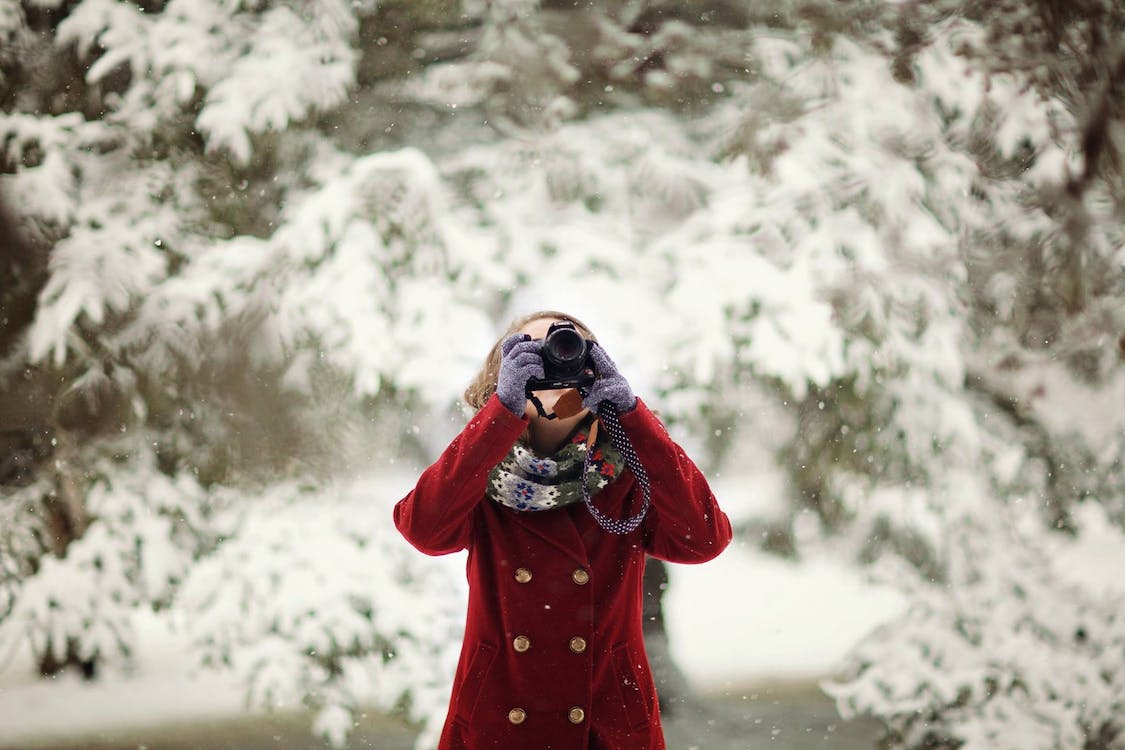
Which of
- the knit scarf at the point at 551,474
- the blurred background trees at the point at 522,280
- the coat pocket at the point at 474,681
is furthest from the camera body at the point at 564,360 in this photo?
the blurred background trees at the point at 522,280

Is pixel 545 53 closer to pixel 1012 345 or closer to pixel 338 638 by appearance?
pixel 1012 345

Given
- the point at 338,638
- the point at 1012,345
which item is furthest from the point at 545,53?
the point at 338,638

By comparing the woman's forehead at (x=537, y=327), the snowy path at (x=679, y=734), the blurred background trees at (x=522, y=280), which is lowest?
the snowy path at (x=679, y=734)

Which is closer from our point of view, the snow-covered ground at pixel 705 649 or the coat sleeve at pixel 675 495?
the coat sleeve at pixel 675 495

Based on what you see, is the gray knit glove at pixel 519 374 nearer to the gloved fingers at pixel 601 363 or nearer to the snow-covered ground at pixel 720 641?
the gloved fingers at pixel 601 363

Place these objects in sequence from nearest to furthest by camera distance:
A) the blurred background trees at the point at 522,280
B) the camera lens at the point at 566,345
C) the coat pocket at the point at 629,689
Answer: the camera lens at the point at 566,345, the coat pocket at the point at 629,689, the blurred background trees at the point at 522,280

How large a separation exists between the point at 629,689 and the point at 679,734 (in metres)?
1.51

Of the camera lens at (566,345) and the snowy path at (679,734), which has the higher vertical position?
the camera lens at (566,345)

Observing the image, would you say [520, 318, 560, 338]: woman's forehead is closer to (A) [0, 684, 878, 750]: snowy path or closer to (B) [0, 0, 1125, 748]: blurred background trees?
(B) [0, 0, 1125, 748]: blurred background trees

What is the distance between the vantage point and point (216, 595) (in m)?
2.57

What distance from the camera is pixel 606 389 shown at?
3.90 feet

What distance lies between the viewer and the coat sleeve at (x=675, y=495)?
3.94ft

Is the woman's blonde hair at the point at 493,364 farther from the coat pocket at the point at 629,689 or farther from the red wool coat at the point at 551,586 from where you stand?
the coat pocket at the point at 629,689

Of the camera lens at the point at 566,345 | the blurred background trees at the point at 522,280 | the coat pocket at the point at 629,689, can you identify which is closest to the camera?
the camera lens at the point at 566,345
